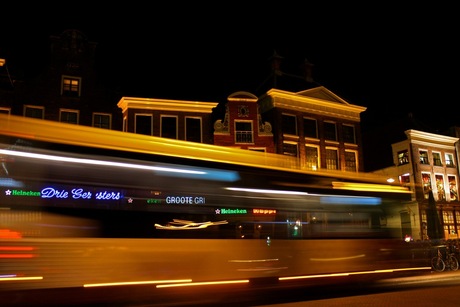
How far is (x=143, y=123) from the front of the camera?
30062 mm

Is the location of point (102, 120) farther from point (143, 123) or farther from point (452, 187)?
point (452, 187)

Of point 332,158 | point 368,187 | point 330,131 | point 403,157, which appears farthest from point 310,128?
point 368,187

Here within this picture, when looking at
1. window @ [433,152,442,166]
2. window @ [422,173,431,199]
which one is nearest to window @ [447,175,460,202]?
window @ [433,152,442,166]

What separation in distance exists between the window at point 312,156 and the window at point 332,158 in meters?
0.99

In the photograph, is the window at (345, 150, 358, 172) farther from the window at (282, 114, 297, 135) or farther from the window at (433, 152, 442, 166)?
the window at (433, 152, 442, 166)

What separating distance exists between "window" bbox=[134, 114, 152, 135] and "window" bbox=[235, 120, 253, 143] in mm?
6058

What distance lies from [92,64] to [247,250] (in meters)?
23.6

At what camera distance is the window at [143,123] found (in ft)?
97.9

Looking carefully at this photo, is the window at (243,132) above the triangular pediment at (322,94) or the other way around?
the other way around

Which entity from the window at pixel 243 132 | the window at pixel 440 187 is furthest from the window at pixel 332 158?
the window at pixel 440 187

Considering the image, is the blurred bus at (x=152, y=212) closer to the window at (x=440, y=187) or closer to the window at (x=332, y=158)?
the window at (x=332, y=158)

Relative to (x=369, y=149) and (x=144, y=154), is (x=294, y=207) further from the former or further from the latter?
(x=369, y=149)

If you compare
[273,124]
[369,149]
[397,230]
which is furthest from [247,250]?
[369,149]

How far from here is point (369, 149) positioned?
4569 centimetres
